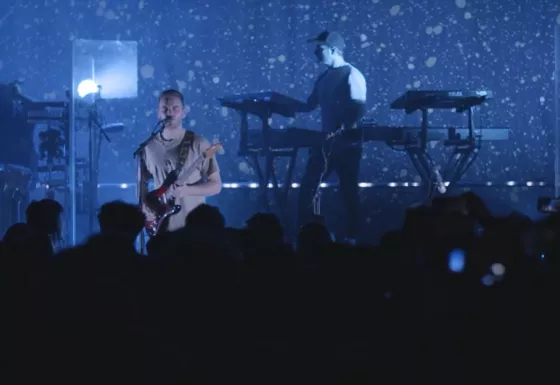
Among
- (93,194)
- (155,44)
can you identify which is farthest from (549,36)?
(93,194)

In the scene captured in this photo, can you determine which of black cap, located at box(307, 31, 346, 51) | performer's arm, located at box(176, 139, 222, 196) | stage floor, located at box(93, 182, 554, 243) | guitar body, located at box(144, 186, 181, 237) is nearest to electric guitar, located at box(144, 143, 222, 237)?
guitar body, located at box(144, 186, 181, 237)

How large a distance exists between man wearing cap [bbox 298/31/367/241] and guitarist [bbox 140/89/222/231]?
289 centimetres

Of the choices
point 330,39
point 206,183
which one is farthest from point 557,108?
point 206,183

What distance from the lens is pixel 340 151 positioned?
8312mm

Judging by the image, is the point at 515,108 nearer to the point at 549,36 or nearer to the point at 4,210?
the point at 549,36

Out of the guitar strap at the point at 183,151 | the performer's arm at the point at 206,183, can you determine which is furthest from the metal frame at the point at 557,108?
the guitar strap at the point at 183,151

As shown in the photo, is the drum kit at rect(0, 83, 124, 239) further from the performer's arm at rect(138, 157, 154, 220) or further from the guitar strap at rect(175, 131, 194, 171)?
the guitar strap at rect(175, 131, 194, 171)

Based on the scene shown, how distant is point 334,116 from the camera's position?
854 centimetres

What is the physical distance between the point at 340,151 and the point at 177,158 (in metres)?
3.24

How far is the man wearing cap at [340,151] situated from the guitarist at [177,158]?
114 inches

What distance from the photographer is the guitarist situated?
5305 mm

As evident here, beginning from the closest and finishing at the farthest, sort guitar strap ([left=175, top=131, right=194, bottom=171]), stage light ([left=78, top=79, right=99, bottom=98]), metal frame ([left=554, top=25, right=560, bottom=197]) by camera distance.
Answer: guitar strap ([left=175, top=131, right=194, bottom=171]) → stage light ([left=78, top=79, right=99, bottom=98]) → metal frame ([left=554, top=25, right=560, bottom=197])

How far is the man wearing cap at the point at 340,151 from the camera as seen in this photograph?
8.30 meters

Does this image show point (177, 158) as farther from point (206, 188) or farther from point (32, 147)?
point (32, 147)
